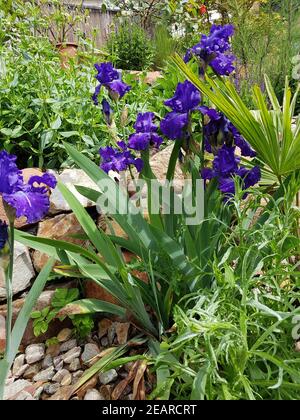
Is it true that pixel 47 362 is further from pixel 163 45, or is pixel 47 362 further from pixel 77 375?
pixel 163 45

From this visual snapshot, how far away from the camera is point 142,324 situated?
4.87 feet

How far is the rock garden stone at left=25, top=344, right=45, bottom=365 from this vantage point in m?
1.62

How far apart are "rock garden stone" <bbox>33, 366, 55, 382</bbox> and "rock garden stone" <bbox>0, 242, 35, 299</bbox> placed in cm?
44

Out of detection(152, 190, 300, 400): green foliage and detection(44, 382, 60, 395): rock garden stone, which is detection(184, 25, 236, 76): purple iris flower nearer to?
detection(152, 190, 300, 400): green foliage

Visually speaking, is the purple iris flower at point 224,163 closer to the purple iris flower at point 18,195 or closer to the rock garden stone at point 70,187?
the purple iris flower at point 18,195

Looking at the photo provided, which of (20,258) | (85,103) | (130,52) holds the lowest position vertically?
(20,258)

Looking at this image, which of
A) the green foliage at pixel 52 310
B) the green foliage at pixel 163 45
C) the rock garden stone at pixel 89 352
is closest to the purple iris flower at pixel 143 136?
the green foliage at pixel 52 310

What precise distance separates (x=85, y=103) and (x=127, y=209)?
130cm

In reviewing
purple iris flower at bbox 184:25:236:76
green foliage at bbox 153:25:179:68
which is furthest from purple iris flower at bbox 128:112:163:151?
green foliage at bbox 153:25:179:68

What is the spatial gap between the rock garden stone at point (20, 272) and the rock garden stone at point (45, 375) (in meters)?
0.44

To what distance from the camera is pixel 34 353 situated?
164 cm
